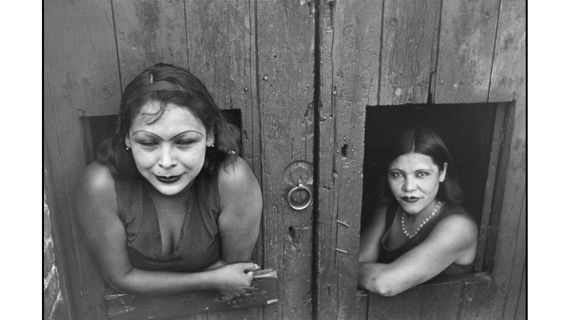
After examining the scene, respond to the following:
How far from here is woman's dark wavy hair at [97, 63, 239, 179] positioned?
4.36 ft

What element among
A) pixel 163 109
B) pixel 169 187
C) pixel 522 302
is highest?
pixel 163 109

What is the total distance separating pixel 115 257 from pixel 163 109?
0.51 meters

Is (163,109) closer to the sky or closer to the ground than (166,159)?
closer to the sky

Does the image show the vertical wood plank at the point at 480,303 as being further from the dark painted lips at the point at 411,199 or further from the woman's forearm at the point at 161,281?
the woman's forearm at the point at 161,281

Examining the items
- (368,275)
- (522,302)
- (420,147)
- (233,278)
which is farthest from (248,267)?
(522,302)

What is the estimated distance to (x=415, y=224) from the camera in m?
1.69

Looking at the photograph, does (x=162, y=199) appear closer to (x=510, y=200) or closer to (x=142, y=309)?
(x=142, y=309)

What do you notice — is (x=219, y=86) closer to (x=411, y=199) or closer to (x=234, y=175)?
(x=234, y=175)

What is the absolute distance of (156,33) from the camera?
4.44 feet

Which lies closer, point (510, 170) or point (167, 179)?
point (167, 179)

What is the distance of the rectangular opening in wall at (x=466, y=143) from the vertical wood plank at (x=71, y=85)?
83 cm

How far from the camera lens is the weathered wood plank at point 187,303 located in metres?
1.56

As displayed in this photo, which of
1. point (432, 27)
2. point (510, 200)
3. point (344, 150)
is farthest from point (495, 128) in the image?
point (344, 150)

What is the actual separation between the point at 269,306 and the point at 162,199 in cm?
58
